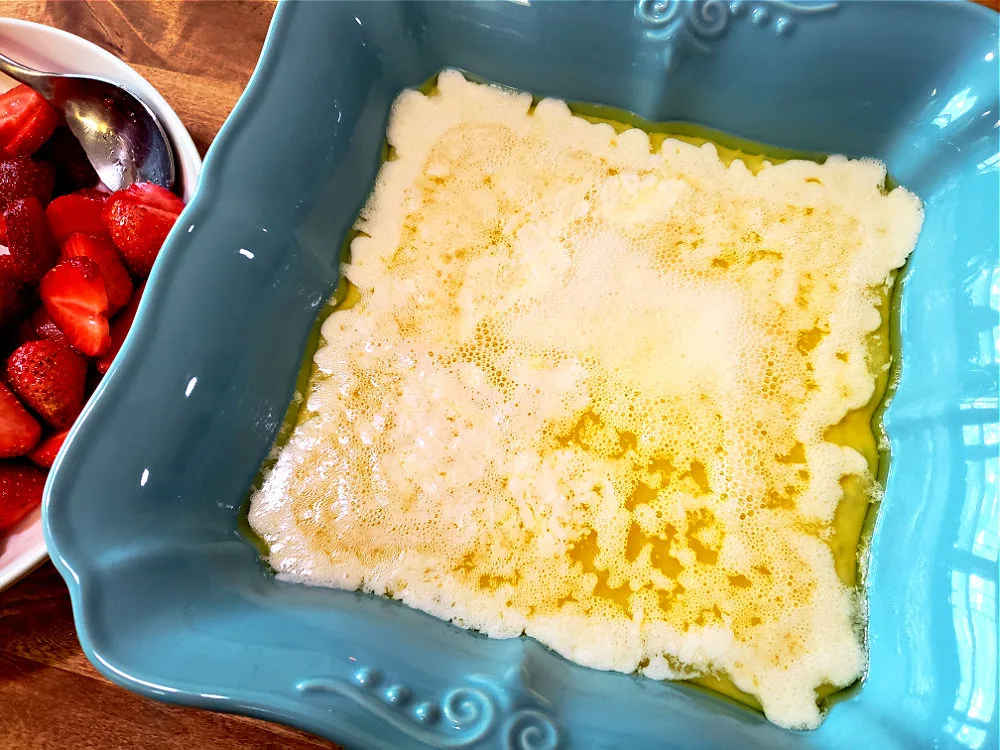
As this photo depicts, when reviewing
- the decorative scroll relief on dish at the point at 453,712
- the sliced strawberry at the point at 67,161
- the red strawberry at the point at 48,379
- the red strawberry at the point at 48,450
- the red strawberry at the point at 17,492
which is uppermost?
the sliced strawberry at the point at 67,161

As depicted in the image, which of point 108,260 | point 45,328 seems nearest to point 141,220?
point 108,260

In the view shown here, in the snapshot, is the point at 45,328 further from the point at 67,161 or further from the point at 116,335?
the point at 67,161

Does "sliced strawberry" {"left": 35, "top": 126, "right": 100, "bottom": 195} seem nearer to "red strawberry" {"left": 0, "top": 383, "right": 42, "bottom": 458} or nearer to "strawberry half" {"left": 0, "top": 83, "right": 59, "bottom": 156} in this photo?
"strawberry half" {"left": 0, "top": 83, "right": 59, "bottom": 156}

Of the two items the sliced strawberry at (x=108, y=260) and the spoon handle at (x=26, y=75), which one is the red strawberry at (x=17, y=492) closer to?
the sliced strawberry at (x=108, y=260)

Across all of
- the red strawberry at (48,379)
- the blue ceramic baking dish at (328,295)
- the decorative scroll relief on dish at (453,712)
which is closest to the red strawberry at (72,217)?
the red strawberry at (48,379)

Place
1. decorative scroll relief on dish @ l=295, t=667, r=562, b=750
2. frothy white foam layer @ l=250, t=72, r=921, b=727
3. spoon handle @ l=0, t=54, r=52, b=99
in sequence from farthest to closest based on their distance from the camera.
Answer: spoon handle @ l=0, t=54, r=52, b=99 → frothy white foam layer @ l=250, t=72, r=921, b=727 → decorative scroll relief on dish @ l=295, t=667, r=562, b=750

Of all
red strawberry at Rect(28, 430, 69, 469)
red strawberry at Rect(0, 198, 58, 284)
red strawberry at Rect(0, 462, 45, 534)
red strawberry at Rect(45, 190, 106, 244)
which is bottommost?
red strawberry at Rect(0, 462, 45, 534)

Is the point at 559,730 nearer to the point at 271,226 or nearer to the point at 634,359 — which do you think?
the point at 634,359

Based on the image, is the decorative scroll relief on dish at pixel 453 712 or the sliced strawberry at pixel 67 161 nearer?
the decorative scroll relief on dish at pixel 453 712

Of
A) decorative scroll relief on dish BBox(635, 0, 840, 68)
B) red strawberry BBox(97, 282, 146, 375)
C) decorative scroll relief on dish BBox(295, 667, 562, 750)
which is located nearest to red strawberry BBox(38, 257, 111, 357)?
red strawberry BBox(97, 282, 146, 375)
